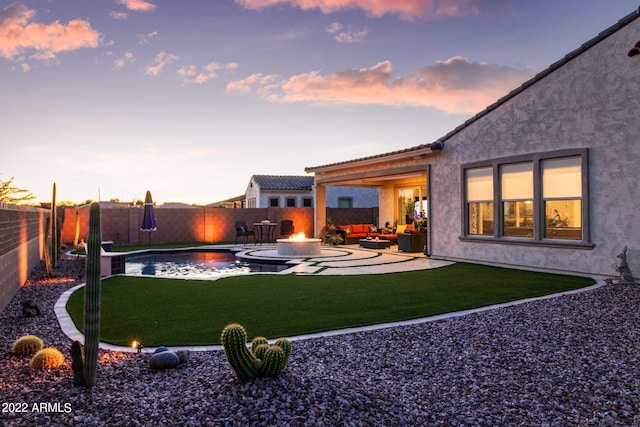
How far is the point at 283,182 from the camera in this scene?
37.2 meters

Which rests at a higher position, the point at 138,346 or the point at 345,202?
the point at 345,202

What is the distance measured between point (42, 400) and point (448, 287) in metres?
7.42

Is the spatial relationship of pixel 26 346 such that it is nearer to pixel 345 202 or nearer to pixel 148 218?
pixel 148 218

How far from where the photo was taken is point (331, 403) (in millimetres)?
3295

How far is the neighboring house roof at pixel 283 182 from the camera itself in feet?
118

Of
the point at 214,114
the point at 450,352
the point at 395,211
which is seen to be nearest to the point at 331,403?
the point at 450,352

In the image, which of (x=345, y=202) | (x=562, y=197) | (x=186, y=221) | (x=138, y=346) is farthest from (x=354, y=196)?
(x=138, y=346)

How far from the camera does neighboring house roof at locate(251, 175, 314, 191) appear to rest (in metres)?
35.9

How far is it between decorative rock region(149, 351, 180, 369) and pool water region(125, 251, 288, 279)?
23.1 feet

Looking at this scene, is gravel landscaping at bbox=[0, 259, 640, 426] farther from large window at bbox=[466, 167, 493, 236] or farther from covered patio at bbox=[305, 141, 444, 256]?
covered patio at bbox=[305, 141, 444, 256]

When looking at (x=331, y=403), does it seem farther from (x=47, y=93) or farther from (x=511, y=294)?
(x=47, y=93)

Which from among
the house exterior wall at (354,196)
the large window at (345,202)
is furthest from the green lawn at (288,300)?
the large window at (345,202)

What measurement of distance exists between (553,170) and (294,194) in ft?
89.6

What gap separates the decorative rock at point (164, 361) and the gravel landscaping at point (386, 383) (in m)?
0.07
